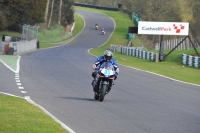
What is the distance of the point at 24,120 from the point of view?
33.2 feet

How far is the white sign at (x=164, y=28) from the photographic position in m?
41.9

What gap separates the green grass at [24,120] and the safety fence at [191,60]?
25633mm

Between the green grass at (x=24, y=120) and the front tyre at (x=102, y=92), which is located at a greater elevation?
the green grass at (x=24, y=120)

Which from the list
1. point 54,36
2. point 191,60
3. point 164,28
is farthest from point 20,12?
point 191,60

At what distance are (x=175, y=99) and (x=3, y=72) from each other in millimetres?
10592

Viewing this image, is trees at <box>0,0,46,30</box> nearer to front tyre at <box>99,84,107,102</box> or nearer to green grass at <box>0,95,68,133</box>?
front tyre at <box>99,84,107,102</box>

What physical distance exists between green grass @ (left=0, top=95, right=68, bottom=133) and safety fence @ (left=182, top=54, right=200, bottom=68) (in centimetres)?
2563

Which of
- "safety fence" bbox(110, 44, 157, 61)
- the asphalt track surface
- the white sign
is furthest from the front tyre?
"safety fence" bbox(110, 44, 157, 61)

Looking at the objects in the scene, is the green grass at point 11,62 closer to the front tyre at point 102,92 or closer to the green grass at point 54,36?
the front tyre at point 102,92

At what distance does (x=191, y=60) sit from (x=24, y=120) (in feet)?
96.7

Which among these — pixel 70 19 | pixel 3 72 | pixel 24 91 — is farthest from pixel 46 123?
pixel 70 19

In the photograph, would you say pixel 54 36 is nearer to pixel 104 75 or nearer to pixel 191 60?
pixel 191 60

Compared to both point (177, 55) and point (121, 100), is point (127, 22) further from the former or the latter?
point (121, 100)

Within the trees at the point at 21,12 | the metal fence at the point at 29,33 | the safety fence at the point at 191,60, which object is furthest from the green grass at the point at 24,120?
the trees at the point at 21,12
